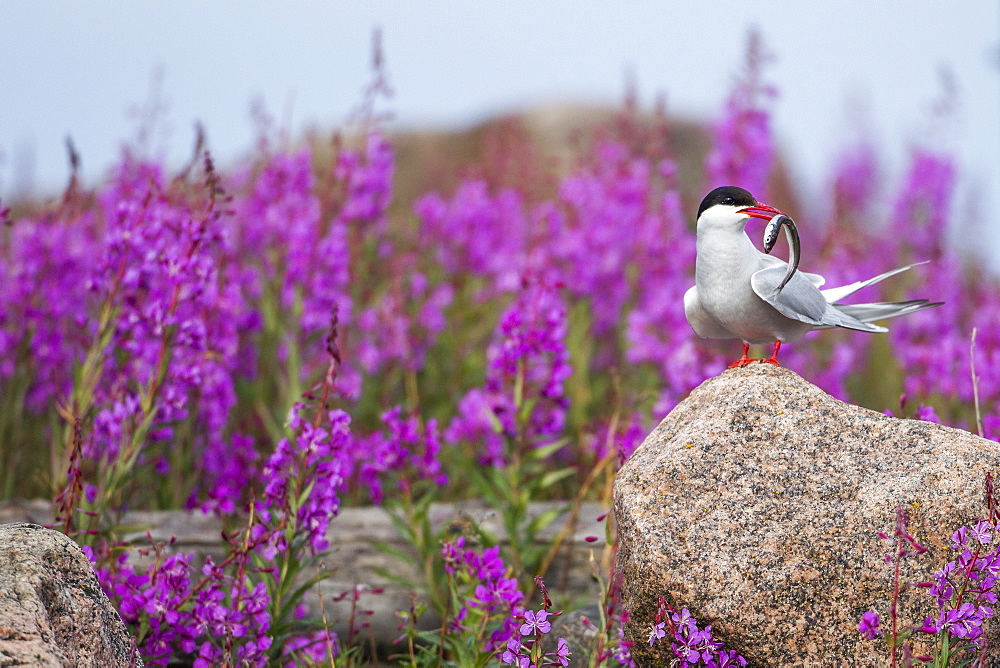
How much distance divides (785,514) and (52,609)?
6.39 ft

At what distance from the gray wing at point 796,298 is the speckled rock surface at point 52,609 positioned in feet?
6.33

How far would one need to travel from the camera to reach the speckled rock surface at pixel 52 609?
2.04m

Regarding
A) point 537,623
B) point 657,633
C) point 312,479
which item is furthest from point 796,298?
point 312,479

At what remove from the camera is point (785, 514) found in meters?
2.43

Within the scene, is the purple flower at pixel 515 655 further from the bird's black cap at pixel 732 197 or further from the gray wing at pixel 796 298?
the bird's black cap at pixel 732 197

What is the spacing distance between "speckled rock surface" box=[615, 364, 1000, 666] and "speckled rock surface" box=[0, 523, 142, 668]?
143 cm

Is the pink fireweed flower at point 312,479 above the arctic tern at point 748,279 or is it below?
below

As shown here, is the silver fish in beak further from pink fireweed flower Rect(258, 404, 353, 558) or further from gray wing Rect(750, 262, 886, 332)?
pink fireweed flower Rect(258, 404, 353, 558)

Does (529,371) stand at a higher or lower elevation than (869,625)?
higher

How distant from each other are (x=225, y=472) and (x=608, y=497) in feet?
5.88

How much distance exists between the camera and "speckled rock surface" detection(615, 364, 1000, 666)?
2.33 metres

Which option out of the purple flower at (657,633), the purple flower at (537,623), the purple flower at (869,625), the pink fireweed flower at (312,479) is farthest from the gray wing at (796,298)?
the pink fireweed flower at (312,479)

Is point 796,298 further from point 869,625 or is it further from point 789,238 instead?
point 869,625

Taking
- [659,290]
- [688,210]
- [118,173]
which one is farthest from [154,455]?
[688,210]
